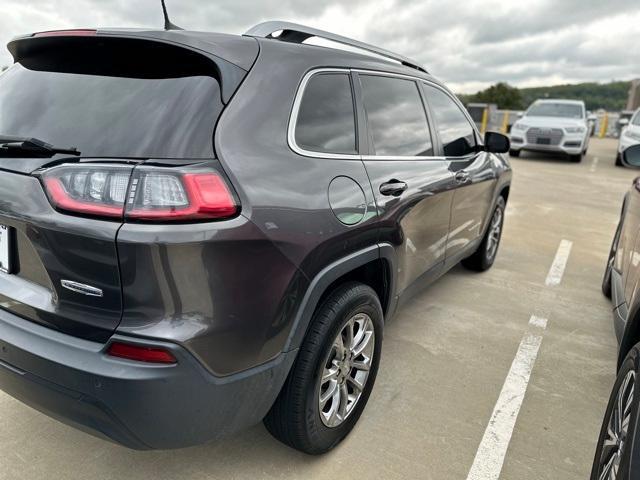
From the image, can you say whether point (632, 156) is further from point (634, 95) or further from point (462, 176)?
point (634, 95)

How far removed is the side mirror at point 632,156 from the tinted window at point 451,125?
1021 millimetres

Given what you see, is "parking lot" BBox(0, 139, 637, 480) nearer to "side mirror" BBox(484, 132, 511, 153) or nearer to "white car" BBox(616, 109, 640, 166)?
"side mirror" BBox(484, 132, 511, 153)

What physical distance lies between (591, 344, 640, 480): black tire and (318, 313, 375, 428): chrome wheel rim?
1.01 metres

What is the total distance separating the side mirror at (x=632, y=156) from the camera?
9.64 feet

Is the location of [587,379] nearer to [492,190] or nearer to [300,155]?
[492,190]

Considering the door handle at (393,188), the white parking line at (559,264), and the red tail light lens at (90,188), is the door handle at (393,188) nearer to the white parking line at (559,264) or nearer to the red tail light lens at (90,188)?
the red tail light lens at (90,188)

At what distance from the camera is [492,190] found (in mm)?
4285

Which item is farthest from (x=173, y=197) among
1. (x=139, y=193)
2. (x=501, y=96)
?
(x=501, y=96)

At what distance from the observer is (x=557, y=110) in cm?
1445

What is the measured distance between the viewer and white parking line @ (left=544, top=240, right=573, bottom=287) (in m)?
4.75

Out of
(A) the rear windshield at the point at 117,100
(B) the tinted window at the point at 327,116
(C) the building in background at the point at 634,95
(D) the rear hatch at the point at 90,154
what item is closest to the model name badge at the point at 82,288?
(D) the rear hatch at the point at 90,154

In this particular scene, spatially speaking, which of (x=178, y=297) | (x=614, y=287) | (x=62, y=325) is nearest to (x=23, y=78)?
(x=62, y=325)

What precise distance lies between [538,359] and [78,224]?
2.89 metres

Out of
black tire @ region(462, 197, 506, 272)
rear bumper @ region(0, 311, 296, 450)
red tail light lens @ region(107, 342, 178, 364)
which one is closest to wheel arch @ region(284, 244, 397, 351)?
rear bumper @ region(0, 311, 296, 450)
